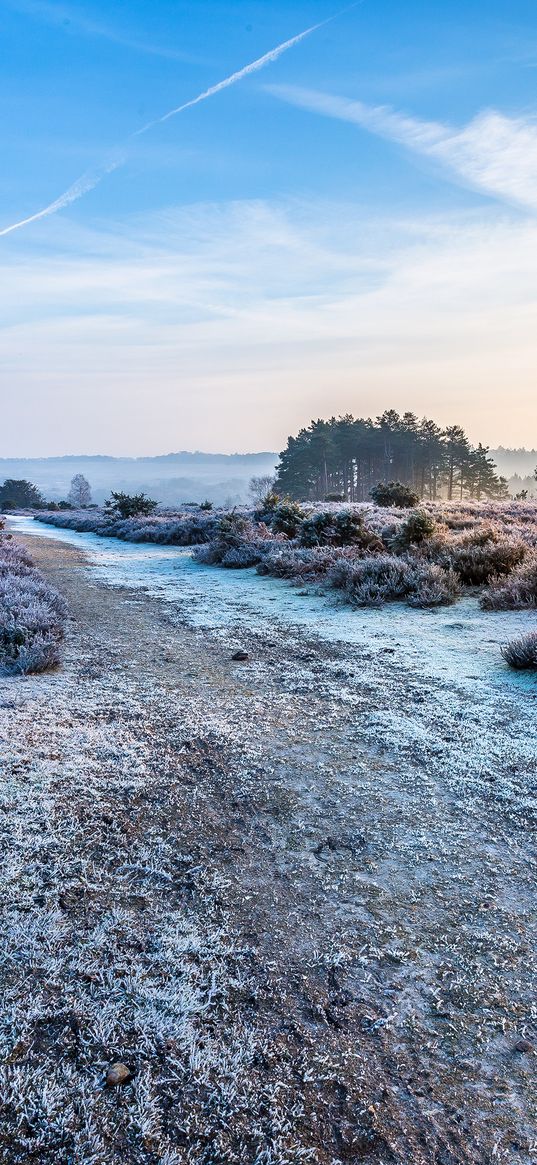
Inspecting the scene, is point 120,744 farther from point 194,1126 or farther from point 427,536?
point 427,536

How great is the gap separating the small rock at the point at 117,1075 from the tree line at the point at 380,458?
212 feet

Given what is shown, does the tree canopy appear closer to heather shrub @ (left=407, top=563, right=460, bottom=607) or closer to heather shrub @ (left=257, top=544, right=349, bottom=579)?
heather shrub @ (left=257, top=544, right=349, bottom=579)

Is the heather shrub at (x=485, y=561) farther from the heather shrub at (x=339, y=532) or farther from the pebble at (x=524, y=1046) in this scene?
the pebble at (x=524, y=1046)

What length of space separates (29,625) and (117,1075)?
5009mm

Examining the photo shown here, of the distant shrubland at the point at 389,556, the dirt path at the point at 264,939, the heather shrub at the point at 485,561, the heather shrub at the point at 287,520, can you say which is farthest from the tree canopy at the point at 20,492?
the dirt path at the point at 264,939

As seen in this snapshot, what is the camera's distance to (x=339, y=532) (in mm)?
13305

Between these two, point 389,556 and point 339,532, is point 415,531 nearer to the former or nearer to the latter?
point 389,556

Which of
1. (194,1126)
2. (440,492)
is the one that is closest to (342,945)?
(194,1126)

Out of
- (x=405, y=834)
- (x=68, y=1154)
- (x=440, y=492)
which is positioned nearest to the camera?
(x=68, y=1154)

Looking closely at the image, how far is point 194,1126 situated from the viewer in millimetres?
1586

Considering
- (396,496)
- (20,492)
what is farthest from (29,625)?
(20,492)

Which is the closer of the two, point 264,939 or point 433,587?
point 264,939

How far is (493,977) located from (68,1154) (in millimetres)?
1510

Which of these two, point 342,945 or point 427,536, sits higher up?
point 427,536
